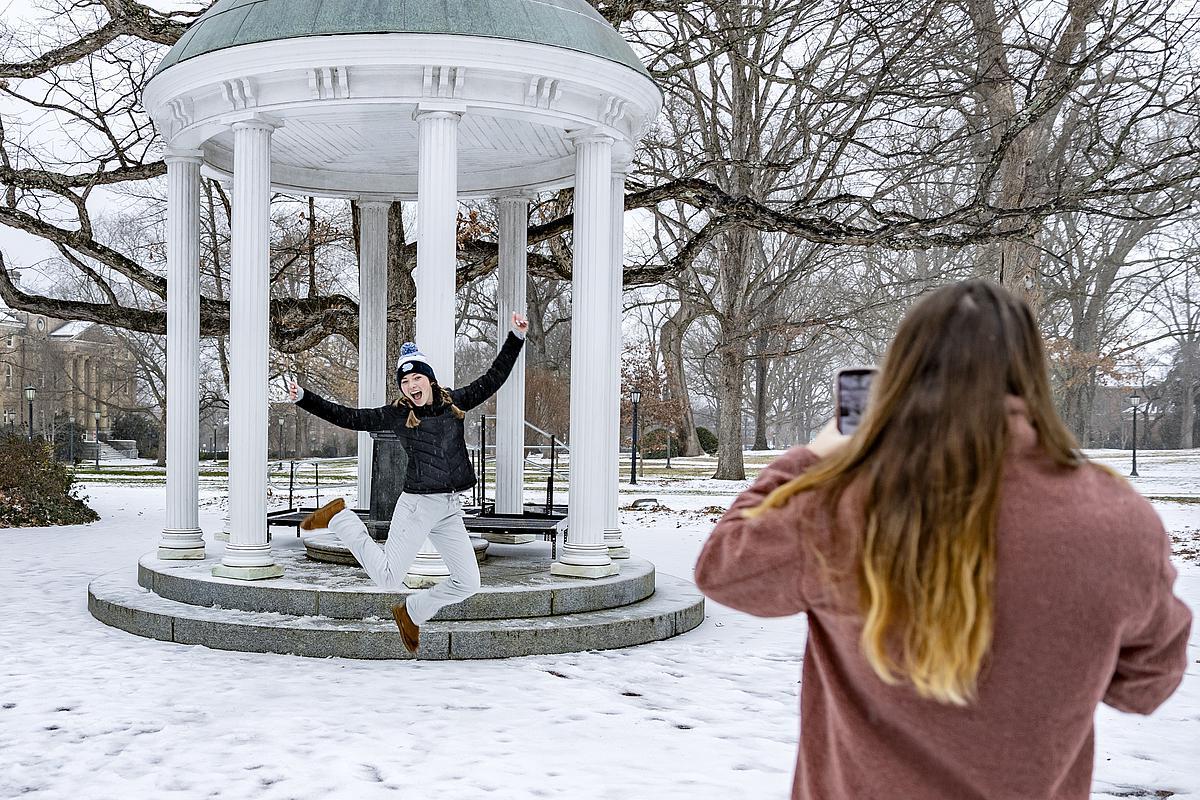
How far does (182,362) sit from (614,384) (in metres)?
3.85

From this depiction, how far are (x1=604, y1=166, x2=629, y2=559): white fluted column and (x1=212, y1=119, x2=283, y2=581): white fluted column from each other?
9.34 ft

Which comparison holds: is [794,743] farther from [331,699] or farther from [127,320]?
[127,320]

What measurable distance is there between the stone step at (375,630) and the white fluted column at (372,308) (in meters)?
3.78

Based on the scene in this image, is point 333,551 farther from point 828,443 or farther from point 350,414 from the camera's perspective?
point 828,443

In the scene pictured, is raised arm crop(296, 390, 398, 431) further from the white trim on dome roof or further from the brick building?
the brick building

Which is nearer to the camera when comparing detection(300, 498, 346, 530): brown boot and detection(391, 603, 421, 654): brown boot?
detection(300, 498, 346, 530): brown boot

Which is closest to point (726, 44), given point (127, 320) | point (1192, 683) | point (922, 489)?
point (127, 320)

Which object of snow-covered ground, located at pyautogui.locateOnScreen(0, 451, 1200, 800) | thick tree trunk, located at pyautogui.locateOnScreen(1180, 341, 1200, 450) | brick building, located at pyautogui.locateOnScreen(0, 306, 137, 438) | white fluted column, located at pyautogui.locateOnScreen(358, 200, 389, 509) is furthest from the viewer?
brick building, located at pyautogui.locateOnScreen(0, 306, 137, 438)

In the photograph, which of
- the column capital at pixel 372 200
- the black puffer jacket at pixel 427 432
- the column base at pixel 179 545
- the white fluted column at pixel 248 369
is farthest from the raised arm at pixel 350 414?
the column capital at pixel 372 200

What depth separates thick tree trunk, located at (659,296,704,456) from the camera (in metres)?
31.2

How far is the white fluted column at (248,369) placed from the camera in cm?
824

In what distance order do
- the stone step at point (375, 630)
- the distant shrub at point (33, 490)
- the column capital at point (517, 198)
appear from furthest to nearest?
the distant shrub at point (33, 490) → the column capital at point (517, 198) → the stone step at point (375, 630)

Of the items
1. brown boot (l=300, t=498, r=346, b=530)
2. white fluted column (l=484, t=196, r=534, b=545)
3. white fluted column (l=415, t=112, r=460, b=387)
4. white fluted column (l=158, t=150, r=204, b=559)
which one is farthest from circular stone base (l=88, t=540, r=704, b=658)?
white fluted column (l=484, t=196, r=534, b=545)

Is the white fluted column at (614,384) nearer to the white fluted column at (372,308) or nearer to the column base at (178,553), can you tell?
the white fluted column at (372,308)
